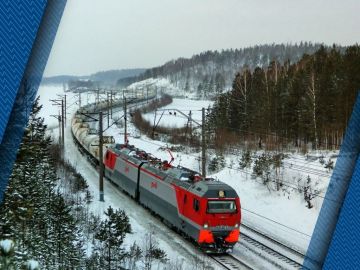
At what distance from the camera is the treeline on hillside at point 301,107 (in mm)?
32094

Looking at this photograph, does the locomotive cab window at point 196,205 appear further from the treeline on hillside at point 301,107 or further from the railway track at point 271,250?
the treeline on hillside at point 301,107

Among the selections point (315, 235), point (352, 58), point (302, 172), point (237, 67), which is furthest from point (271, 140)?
point (237, 67)

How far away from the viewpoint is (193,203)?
1627 cm

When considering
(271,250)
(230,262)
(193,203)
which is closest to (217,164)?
(271,250)

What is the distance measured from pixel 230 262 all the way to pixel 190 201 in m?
2.61

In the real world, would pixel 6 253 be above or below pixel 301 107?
above

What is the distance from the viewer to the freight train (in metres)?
15.8

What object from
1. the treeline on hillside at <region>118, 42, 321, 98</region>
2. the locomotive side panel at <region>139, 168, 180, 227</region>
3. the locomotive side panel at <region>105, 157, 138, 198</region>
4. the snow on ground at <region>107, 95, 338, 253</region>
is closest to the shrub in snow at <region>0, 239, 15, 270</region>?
the locomotive side panel at <region>139, 168, 180, 227</region>

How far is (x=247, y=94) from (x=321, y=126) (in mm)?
15218

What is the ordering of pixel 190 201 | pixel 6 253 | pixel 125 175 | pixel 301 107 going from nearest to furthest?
pixel 6 253 < pixel 190 201 < pixel 125 175 < pixel 301 107

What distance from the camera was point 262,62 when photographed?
13912 cm

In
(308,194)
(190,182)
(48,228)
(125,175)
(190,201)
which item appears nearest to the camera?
(48,228)

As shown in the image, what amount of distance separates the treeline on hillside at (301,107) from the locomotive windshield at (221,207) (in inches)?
574

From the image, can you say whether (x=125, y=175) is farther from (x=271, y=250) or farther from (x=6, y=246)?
(x=6, y=246)
